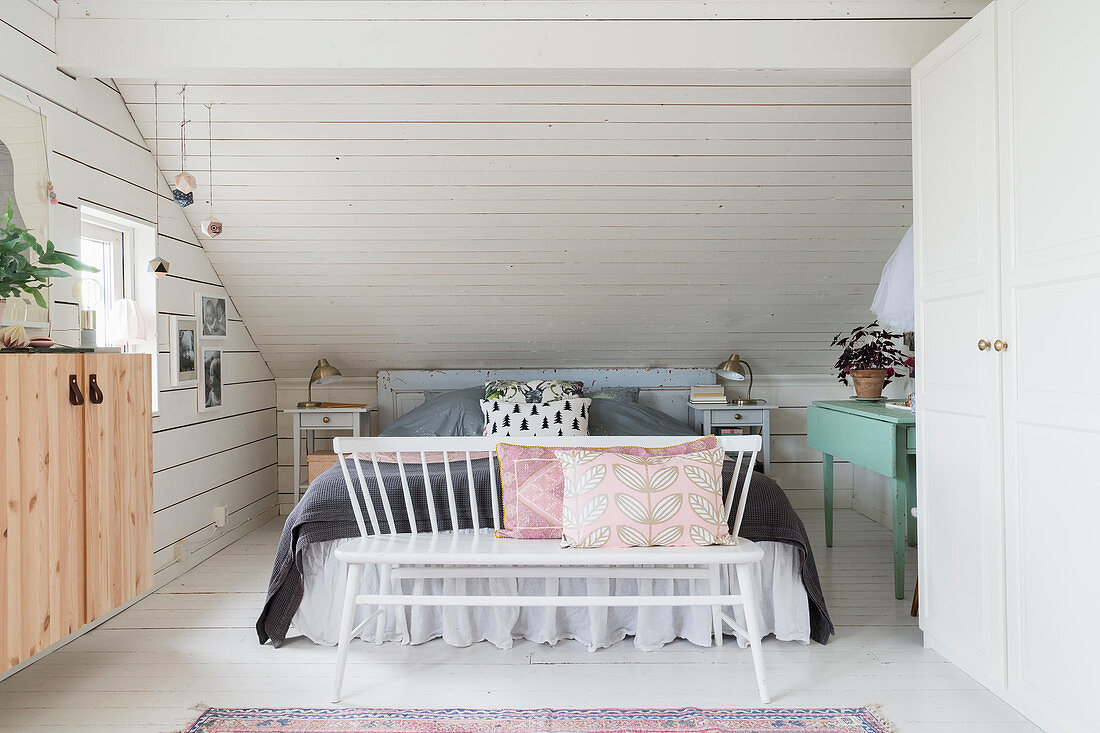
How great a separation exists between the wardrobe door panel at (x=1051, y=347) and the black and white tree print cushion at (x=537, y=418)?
2.40 metres

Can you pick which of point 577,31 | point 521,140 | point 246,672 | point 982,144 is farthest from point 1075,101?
point 246,672

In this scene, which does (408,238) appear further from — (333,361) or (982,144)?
(982,144)

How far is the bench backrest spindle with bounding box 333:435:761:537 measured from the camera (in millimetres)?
2443

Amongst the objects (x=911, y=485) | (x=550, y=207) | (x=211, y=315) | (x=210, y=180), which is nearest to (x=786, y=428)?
(x=911, y=485)

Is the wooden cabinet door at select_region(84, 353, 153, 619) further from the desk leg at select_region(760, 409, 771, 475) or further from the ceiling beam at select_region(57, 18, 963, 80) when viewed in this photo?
the desk leg at select_region(760, 409, 771, 475)

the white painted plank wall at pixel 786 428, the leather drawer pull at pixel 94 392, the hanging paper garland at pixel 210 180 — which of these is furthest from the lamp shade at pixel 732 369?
the leather drawer pull at pixel 94 392

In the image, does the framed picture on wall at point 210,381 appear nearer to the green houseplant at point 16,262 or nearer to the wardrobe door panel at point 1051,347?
the green houseplant at point 16,262

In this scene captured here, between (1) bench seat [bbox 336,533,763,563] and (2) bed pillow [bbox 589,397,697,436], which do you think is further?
(2) bed pillow [bbox 589,397,697,436]

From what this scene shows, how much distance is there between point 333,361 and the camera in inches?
192

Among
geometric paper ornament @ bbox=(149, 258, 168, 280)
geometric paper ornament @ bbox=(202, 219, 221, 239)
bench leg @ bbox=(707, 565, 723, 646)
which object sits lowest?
bench leg @ bbox=(707, 565, 723, 646)

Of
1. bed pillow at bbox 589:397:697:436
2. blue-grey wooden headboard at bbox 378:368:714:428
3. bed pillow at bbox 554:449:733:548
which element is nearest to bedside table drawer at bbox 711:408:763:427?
bed pillow at bbox 589:397:697:436

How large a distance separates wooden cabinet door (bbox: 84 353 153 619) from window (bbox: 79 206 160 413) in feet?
2.35

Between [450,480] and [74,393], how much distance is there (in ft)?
3.58

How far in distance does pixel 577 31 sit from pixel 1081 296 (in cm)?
172
